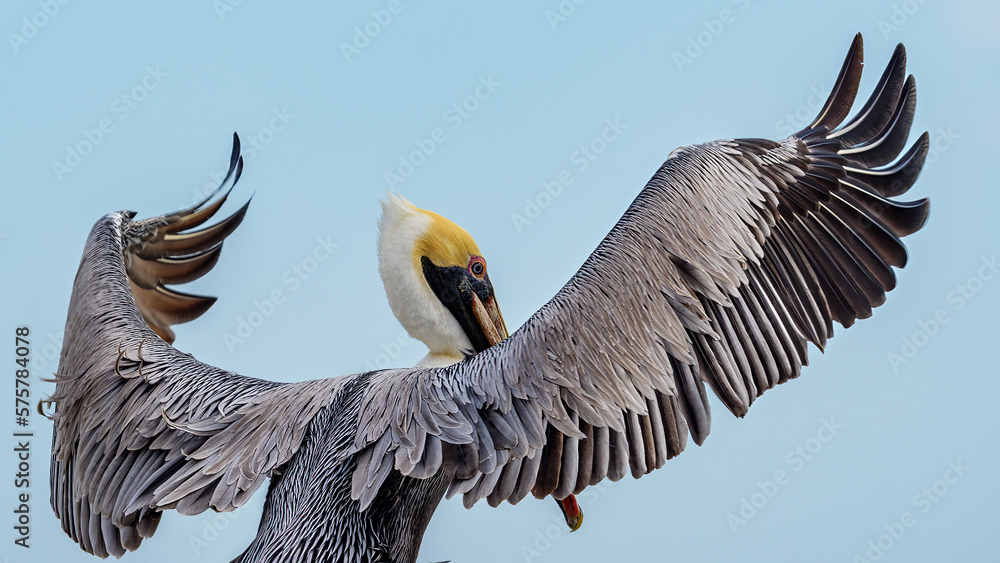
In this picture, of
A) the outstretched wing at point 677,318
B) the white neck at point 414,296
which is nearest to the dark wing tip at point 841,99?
the outstretched wing at point 677,318

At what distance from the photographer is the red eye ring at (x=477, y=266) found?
452 centimetres

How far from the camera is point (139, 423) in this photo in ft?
12.0

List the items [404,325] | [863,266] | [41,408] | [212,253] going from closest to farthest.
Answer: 1. [863,266]
2. [41,408]
3. [404,325]
4. [212,253]

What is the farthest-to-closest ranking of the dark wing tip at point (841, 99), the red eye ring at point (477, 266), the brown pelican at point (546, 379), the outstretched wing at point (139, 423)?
the red eye ring at point (477, 266) < the dark wing tip at point (841, 99) < the outstretched wing at point (139, 423) < the brown pelican at point (546, 379)

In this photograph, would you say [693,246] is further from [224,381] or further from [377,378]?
[224,381]

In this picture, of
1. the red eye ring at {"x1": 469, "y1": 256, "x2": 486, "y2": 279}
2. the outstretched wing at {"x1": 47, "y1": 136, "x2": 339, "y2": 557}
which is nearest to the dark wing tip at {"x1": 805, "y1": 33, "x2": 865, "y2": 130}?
the red eye ring at {"x1": 469, "y1": 256, "x2": 486, "y2": 279}

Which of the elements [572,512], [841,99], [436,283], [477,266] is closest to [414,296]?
[436,283]

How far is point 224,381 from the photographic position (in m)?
3.77

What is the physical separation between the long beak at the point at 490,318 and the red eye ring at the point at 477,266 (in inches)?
4.5

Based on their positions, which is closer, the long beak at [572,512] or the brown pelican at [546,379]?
the brown pelican at [546,379]

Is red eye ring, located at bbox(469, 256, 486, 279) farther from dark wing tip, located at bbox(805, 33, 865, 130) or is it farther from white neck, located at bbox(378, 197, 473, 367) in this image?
dark wing tip, located at bbox(805, 33, 865, 130)

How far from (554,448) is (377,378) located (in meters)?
0.75

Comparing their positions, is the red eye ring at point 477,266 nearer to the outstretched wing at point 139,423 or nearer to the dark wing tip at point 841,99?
the outstretched wing at point 139,423

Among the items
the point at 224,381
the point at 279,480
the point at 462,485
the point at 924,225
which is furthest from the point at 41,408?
the point at 924,225
